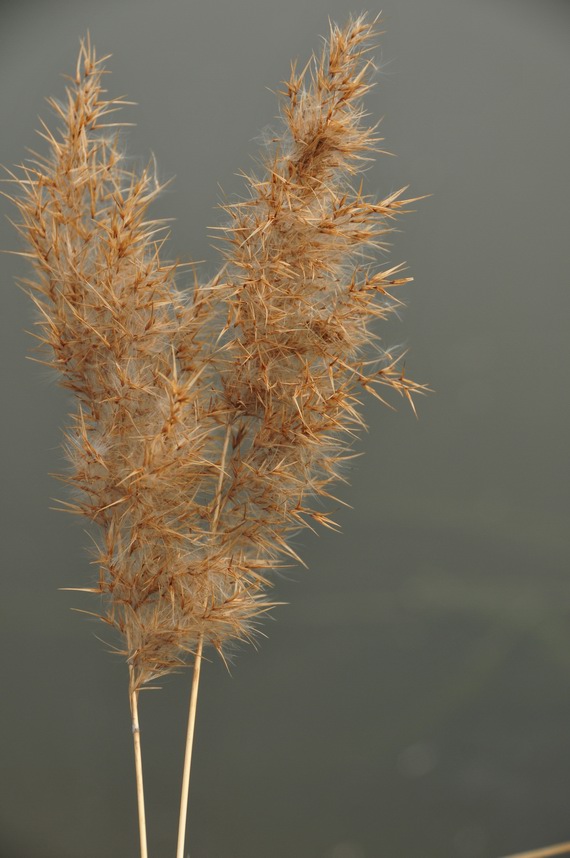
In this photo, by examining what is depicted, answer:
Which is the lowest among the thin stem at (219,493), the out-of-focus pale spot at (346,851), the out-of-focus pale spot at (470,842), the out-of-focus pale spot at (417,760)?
the out-of-focus pale spot at (346,851)

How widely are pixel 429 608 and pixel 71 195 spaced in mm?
1026

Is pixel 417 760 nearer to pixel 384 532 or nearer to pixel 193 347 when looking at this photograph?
pixel 384 532

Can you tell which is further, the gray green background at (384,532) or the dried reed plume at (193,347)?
the gray green background at (384,532)

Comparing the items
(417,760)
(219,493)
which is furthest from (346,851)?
(219,493)

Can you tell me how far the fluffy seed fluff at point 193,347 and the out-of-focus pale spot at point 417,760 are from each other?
0.62m

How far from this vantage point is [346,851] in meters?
1.55

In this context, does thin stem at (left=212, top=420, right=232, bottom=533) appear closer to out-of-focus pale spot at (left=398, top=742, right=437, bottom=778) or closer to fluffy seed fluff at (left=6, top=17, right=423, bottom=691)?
fluffy seed fluff at (left=6, top=17, right=423, bottom=691)

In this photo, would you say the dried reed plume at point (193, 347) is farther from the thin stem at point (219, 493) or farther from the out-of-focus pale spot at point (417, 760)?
the out-of-focus pale spot at point (417, 760)

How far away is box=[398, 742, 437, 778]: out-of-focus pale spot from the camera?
1.54 metres

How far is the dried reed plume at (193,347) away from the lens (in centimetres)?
105

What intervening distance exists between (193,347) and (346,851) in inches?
43.2

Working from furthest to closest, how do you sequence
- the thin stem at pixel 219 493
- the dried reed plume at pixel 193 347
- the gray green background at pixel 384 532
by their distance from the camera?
the gray green background at pixel 384 532
the thin stem at pixel 219 493
the dried reed plume at pixel 193 347

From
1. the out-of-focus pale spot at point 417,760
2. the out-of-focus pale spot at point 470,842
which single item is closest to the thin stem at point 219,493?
the out-of-focus pale spot at point 417,760

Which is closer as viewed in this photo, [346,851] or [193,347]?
[193,347]
